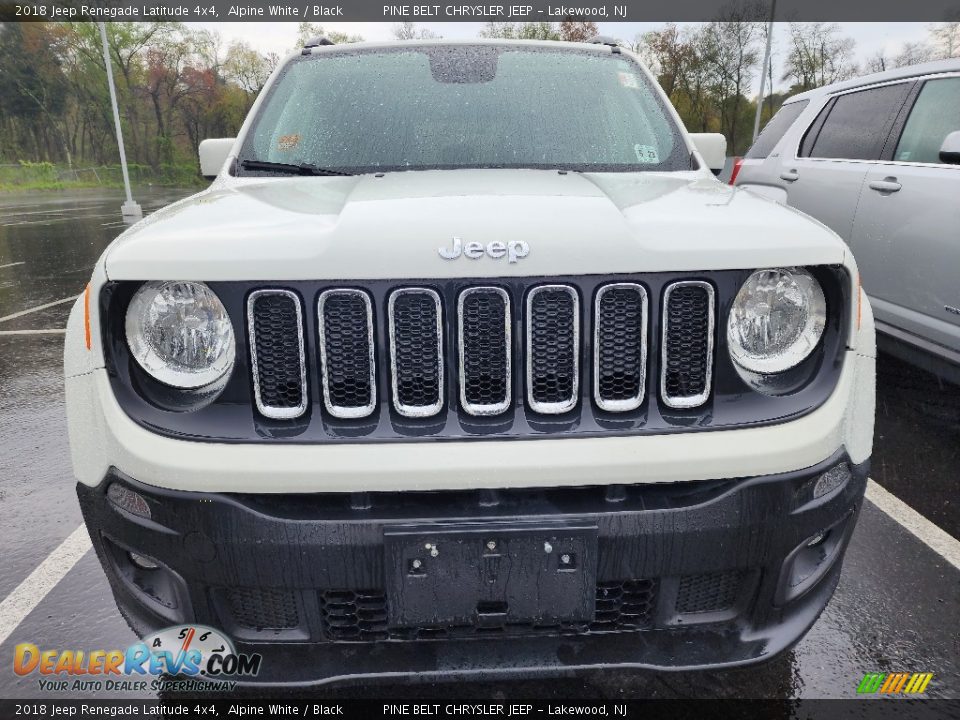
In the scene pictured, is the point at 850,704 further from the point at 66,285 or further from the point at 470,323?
the point at 66,285

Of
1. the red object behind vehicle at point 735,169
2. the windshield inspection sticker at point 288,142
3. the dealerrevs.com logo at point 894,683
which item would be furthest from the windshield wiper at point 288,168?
the red object behind vehicle at point 735,169

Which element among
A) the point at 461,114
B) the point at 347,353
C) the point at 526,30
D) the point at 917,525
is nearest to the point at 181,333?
the point at 347,353

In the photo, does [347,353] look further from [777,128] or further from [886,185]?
[777,128]

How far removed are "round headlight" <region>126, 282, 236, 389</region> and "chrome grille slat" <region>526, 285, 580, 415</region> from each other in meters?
0.65

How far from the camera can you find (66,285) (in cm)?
861

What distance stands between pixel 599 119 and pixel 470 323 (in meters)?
1.63

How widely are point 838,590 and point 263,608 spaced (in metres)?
2.00

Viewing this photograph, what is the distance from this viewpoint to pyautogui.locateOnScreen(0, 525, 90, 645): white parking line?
2435 millimetres

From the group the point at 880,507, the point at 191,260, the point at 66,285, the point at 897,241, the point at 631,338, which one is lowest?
the point at 66,285

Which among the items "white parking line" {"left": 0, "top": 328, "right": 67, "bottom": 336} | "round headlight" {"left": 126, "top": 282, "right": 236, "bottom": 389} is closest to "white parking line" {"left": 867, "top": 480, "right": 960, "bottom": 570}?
"round headlight" {"left": 126, "top": 282, "right": 236, "bottom": 389}

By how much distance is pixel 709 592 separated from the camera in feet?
5.37

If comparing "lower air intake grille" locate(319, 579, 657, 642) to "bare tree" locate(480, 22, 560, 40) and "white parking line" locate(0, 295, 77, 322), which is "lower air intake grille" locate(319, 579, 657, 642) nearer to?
"white parking line" locate(0, 295, 77, 322)

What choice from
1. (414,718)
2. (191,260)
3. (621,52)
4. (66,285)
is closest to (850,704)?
(414,718)

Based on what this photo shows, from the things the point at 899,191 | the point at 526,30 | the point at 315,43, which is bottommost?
the point at 899,191
